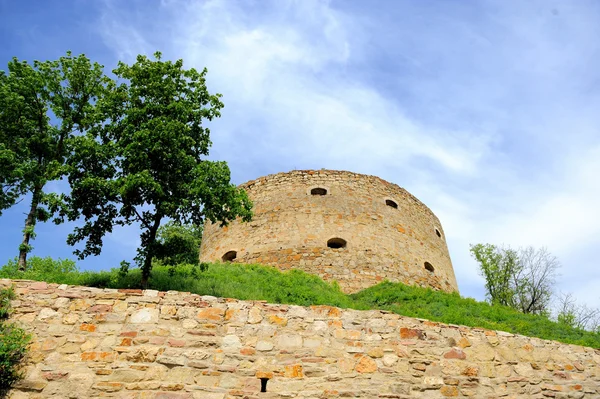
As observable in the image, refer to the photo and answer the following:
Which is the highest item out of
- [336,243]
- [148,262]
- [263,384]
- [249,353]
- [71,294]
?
[336,243]

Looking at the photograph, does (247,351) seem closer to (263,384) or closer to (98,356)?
(263,384)

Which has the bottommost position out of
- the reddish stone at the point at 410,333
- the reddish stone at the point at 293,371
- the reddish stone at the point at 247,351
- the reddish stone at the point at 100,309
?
the reddish stone at the point at 293,371

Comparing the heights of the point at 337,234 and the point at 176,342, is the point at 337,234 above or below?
above

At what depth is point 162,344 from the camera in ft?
18.6

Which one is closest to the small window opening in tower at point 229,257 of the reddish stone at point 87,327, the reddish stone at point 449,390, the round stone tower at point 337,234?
the round stone tower at point 337,234

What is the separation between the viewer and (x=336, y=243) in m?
14.7

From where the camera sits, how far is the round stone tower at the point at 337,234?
13945 mm

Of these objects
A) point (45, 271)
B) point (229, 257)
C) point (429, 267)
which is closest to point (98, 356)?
point (45, 271)

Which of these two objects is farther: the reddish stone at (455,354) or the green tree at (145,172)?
the green tree at (145,172)

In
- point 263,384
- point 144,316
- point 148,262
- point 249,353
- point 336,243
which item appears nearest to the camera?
point 263,384

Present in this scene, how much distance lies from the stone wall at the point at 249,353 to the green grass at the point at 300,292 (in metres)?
Result: 2.42

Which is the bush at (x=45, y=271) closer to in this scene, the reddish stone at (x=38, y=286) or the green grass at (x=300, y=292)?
the green grass at (x=300, y=292)

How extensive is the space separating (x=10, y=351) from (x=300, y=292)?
5.71 meters

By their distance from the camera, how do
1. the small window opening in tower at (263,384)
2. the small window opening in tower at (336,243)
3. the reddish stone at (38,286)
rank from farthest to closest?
1. the small window opening in tower at (336,243)
2. the reddish stone at (38,286)
3. the small window opening in tower at (263,384)
